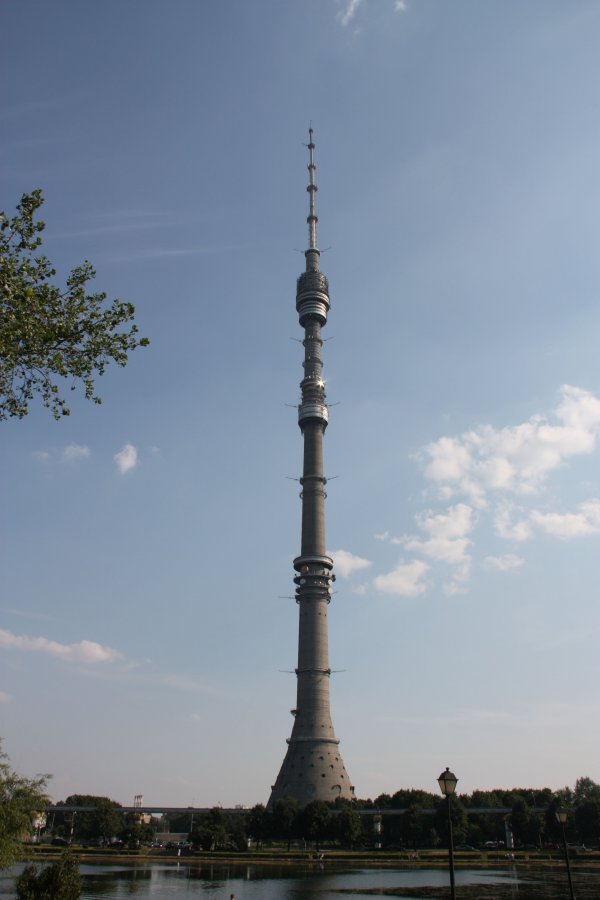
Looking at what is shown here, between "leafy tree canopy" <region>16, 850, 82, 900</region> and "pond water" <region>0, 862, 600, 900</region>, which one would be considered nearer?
"leafy tree canopy" <region>16, 850, 82, 900</region>

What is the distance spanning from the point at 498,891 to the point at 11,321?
216ft

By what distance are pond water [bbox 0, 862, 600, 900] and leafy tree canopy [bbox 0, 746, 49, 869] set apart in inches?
427

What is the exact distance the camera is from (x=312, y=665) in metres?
153

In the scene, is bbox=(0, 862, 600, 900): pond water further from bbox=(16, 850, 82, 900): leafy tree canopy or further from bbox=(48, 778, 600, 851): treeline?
bbox=(16, 850, 82, 900): leafy tree canopy

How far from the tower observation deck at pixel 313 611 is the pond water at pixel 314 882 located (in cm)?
4975

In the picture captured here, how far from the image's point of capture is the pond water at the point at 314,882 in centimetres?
6216

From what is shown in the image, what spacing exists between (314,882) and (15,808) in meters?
39.4

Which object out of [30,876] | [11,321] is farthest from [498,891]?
[11,321]

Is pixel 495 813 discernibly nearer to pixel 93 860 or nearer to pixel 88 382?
pixel 93 860

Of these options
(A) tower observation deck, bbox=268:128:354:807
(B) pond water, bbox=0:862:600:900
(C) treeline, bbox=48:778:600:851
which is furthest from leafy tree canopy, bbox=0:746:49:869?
(A) tower observation deck, bbox=268:128:354:807

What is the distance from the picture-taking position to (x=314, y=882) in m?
74.5

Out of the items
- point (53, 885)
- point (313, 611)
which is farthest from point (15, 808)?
point (313, 611)

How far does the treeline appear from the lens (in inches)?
4815

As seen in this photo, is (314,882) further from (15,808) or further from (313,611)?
(313,611)
